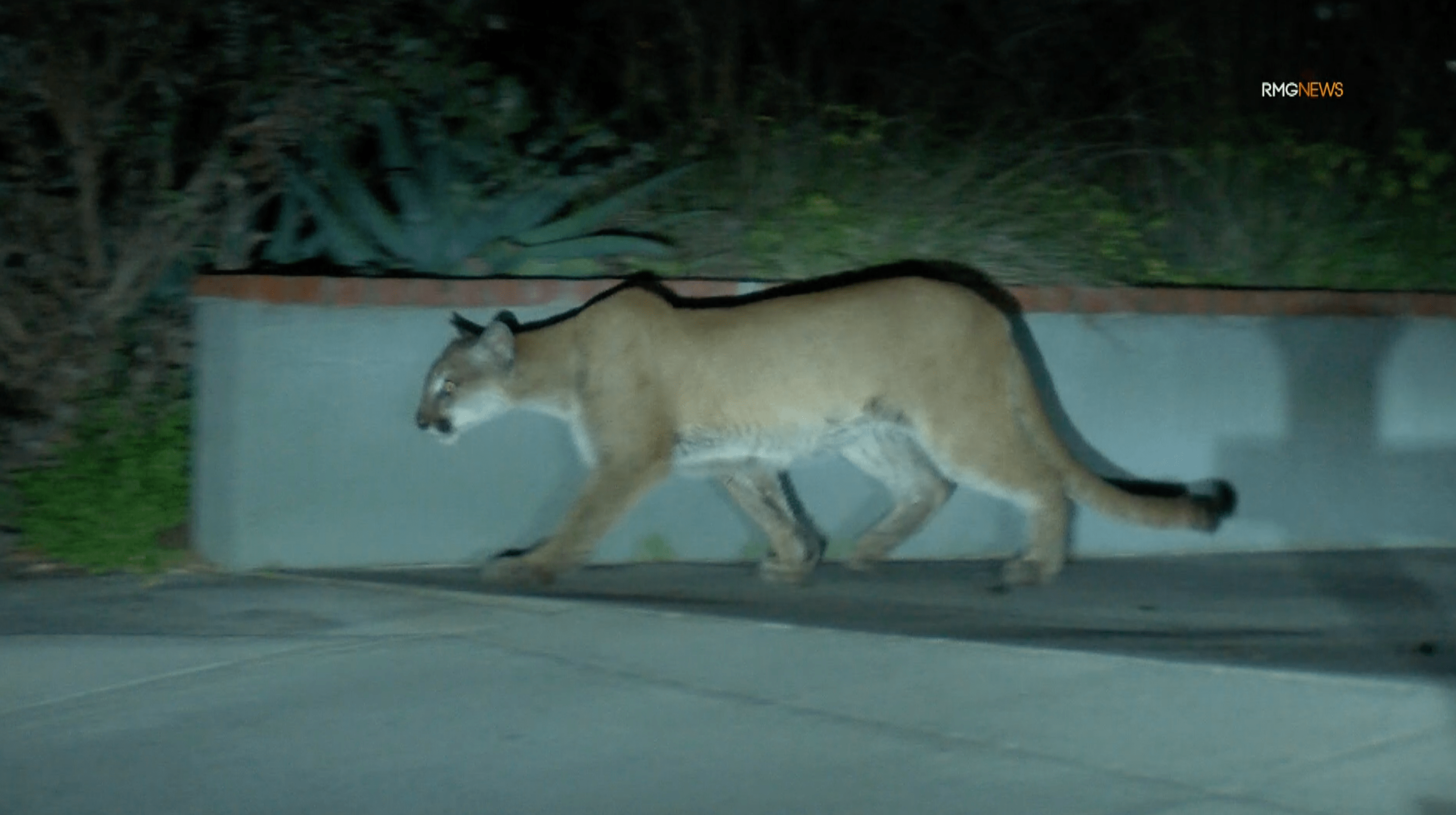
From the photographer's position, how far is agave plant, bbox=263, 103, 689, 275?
388 inches

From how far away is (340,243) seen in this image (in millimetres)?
9930

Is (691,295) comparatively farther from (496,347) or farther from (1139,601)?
(1139,601)

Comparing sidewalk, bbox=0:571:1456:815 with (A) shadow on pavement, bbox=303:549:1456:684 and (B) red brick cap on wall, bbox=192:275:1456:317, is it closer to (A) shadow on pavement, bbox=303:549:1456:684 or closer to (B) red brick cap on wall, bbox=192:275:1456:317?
(A) shadow on pavement, bbox=303:549:1456:684

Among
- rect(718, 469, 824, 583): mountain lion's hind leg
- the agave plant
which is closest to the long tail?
rect(718, 469, 824, 583): mountain lion's hind leg

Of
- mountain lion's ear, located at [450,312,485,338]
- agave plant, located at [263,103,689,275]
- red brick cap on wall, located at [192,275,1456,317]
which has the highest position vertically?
agave plant, located at [263,103,689,275]

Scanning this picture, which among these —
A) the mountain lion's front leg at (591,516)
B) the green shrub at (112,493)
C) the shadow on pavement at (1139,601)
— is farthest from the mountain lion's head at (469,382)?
the green shrub at (112,493)

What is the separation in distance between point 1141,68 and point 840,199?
4.21 meters

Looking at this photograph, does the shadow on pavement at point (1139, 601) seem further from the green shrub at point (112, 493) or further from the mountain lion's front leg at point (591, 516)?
the green shrub at point (112, 493)

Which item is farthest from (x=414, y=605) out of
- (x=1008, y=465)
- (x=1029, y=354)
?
(x=1029, y=354)

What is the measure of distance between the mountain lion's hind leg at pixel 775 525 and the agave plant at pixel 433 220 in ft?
5.07

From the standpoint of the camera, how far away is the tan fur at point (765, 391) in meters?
8.63

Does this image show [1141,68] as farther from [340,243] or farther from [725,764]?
[725,764]

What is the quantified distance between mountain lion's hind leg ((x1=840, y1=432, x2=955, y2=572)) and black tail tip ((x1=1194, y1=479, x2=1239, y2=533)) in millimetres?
1230

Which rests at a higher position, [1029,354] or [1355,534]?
[1029,354]
